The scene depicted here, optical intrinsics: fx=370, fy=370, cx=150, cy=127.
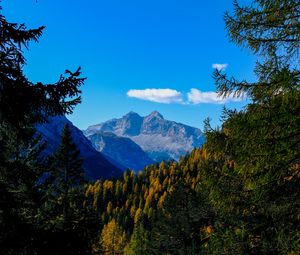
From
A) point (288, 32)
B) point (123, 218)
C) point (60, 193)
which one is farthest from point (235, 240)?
point (123, 218)

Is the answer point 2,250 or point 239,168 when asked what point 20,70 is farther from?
point 239,168

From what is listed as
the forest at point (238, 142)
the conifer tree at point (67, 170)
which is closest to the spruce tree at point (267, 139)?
the forest at point (238, 142)

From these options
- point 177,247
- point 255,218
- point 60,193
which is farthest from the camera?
point 177,247

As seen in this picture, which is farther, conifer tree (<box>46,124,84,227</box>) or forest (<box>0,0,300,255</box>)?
conifer tree (<box>46,124,84,227</box>)

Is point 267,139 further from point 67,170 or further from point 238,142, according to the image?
point 67,170

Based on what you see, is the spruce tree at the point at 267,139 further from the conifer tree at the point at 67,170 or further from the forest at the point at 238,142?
the conifer tree at the point at 67,170

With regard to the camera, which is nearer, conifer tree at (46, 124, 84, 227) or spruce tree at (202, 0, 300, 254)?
spruce tree at (202, 0, 300, 254)

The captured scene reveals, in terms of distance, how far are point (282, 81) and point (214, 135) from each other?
10.7 feet

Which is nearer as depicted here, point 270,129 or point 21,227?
point 270,129

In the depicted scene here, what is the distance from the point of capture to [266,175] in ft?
26.3

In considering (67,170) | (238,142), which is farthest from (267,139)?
(67,170)

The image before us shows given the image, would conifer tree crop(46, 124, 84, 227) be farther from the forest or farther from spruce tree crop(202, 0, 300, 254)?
spruce tree crop(202, 0, 300, 254)

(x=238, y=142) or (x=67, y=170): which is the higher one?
(x=67, y=170)

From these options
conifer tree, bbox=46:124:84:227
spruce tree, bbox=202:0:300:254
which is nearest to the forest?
spruce tree, bbox=202:0:300:254
